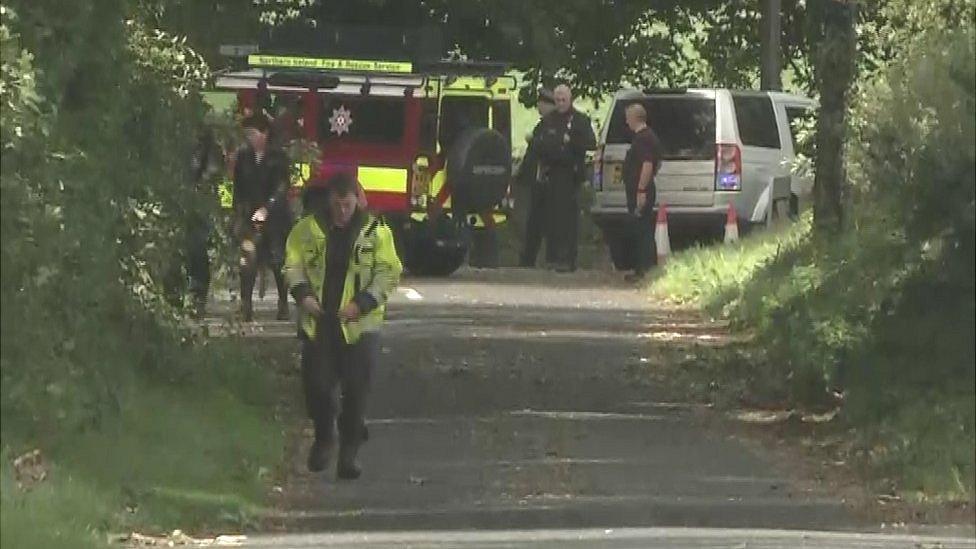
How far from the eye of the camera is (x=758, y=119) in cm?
2630

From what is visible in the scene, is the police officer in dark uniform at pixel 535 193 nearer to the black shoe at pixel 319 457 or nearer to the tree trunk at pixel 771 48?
the tree trunk at pixel 771 48

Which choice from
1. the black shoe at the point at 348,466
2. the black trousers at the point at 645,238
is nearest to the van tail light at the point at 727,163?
the black trousers at the point at 645,238

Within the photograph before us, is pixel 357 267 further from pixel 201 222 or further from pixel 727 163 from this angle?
pixel 727 163

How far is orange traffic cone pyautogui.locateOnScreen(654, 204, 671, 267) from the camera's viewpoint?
24.6m

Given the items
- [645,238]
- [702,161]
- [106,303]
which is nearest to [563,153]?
[645,238]

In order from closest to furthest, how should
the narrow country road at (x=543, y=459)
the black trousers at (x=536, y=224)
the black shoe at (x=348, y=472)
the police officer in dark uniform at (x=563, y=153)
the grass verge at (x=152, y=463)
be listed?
the grass verge at (x=152, y=463), the narrow country road at (x=543, y=459), the black shoe at (x=348, y=472), the police officer in dark uniform at (x=563, y=153), the black trousers at (x=536, y=224)

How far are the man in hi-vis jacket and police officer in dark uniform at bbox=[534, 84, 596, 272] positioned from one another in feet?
32.0

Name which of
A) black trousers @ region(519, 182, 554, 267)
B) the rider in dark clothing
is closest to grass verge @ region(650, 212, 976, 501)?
the rider in dark clothing

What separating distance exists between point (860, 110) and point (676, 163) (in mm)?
12324

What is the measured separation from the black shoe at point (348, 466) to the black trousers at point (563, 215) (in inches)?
408

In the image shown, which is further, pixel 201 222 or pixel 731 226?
pixel 731 226

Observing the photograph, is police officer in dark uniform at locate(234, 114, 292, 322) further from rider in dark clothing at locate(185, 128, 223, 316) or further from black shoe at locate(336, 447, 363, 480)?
black shoe at locate(336, 447, 363, 480)

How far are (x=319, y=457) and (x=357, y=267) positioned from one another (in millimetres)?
1064

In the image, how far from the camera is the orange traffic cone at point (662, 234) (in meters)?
24.6
